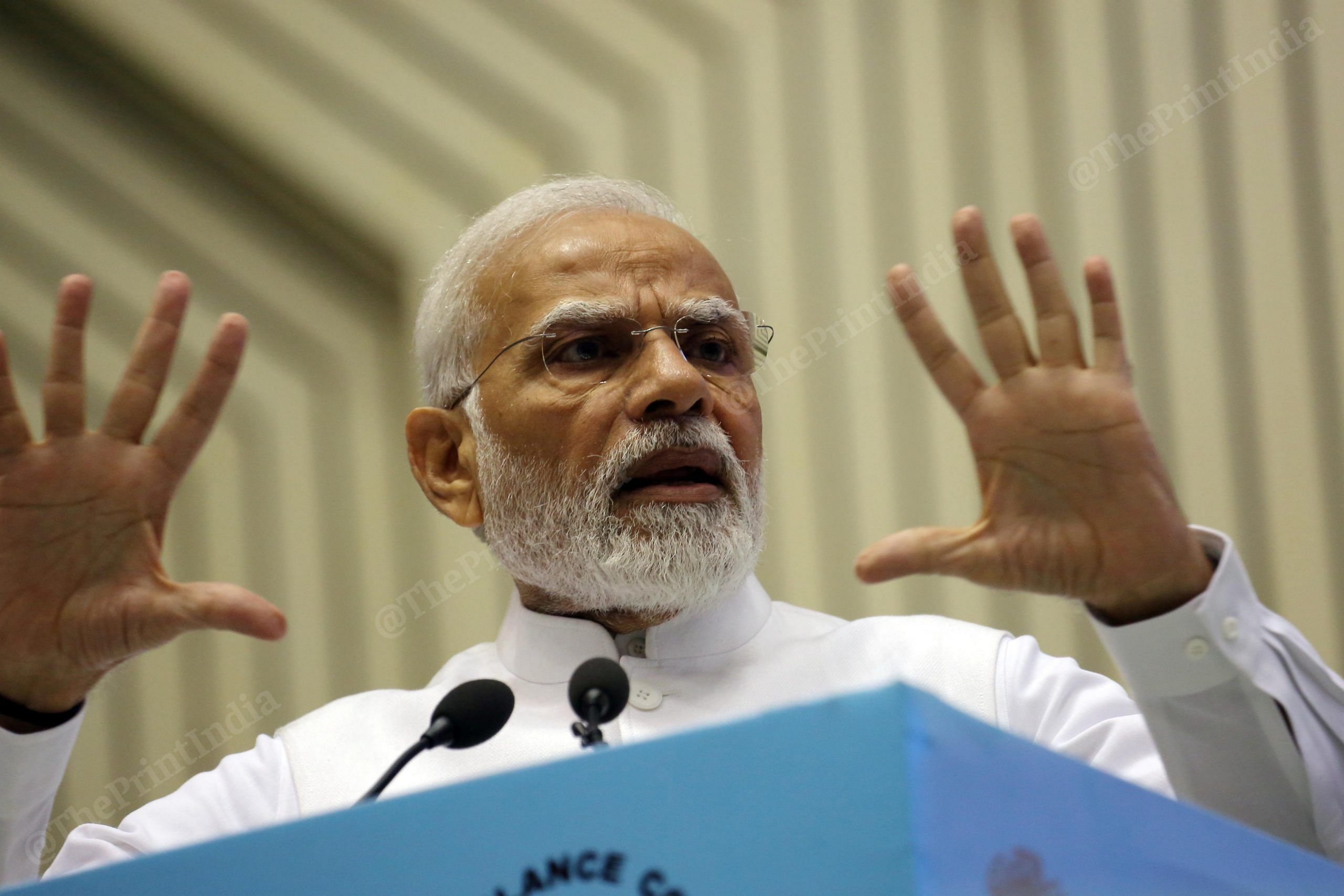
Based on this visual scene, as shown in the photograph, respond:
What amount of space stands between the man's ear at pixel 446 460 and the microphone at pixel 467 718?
995mm

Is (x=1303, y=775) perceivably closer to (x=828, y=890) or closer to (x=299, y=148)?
(x=828, y=890)

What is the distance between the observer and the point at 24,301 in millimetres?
3420

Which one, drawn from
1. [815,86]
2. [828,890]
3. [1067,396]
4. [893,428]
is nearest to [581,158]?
[815,86]

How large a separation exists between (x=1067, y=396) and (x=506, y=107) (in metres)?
2.29

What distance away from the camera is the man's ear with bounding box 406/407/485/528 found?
224 cm

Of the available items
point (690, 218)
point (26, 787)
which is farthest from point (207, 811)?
point (690, 218)

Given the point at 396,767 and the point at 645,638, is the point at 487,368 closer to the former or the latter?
the point at 645,638

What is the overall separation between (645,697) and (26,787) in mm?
843

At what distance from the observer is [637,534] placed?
1.91 m

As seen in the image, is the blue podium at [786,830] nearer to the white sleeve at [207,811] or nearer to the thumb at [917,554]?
the thumb at [917,554]

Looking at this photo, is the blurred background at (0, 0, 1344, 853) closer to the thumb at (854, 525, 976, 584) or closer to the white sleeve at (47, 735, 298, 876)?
the white sleeve at (47, 735, 298, 876)

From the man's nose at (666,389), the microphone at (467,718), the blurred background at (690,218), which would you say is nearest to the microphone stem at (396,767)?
the microphone at (467,718)

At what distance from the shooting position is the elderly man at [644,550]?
1339mm

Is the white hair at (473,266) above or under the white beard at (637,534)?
above
